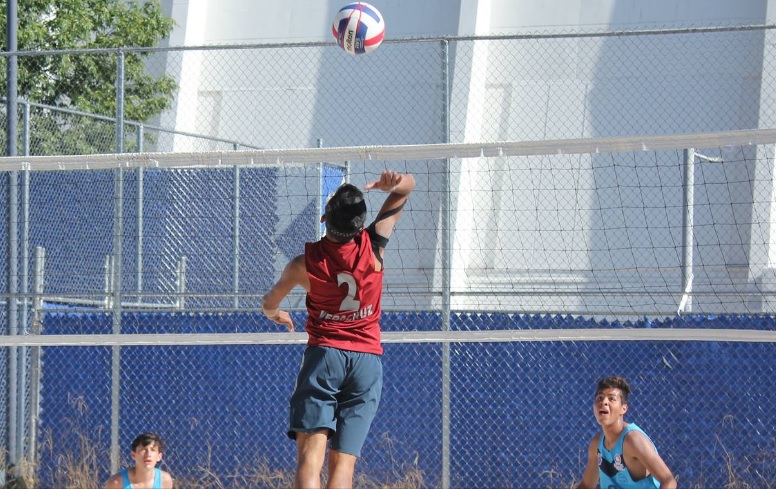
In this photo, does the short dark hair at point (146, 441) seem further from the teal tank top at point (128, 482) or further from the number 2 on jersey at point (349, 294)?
the number 2 on jersey at point (349, 294)

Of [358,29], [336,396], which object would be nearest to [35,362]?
[358,29]

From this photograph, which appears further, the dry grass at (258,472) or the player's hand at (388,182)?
the dry grass at (258,472)

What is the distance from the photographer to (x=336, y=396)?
17.8 ft

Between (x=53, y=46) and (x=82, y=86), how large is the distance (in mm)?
562

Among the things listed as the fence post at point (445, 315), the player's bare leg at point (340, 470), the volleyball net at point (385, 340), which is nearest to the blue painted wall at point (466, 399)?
the volleyball net at point (385, 340)

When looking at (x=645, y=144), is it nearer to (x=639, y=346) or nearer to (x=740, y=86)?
(x=639, y=346)

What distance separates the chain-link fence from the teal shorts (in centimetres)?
216

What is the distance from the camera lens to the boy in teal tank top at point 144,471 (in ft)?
24.9

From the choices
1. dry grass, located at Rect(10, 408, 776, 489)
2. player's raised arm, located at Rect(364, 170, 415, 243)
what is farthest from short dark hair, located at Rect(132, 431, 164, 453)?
player's raised arm, located at Rect(364, 170, 415, 243)

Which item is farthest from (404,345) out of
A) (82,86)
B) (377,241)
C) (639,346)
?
(82,86)

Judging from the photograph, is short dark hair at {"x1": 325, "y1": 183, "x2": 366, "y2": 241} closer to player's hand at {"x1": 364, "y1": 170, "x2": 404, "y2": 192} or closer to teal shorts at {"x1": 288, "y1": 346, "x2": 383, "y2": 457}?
player's hand at {"x1": 364, "y1": 170, "x2": 404, "y2": 192}

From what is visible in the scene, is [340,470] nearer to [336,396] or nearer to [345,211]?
[336,396]

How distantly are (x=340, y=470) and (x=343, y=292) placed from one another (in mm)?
800

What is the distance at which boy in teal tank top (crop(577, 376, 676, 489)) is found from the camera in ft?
20.5
